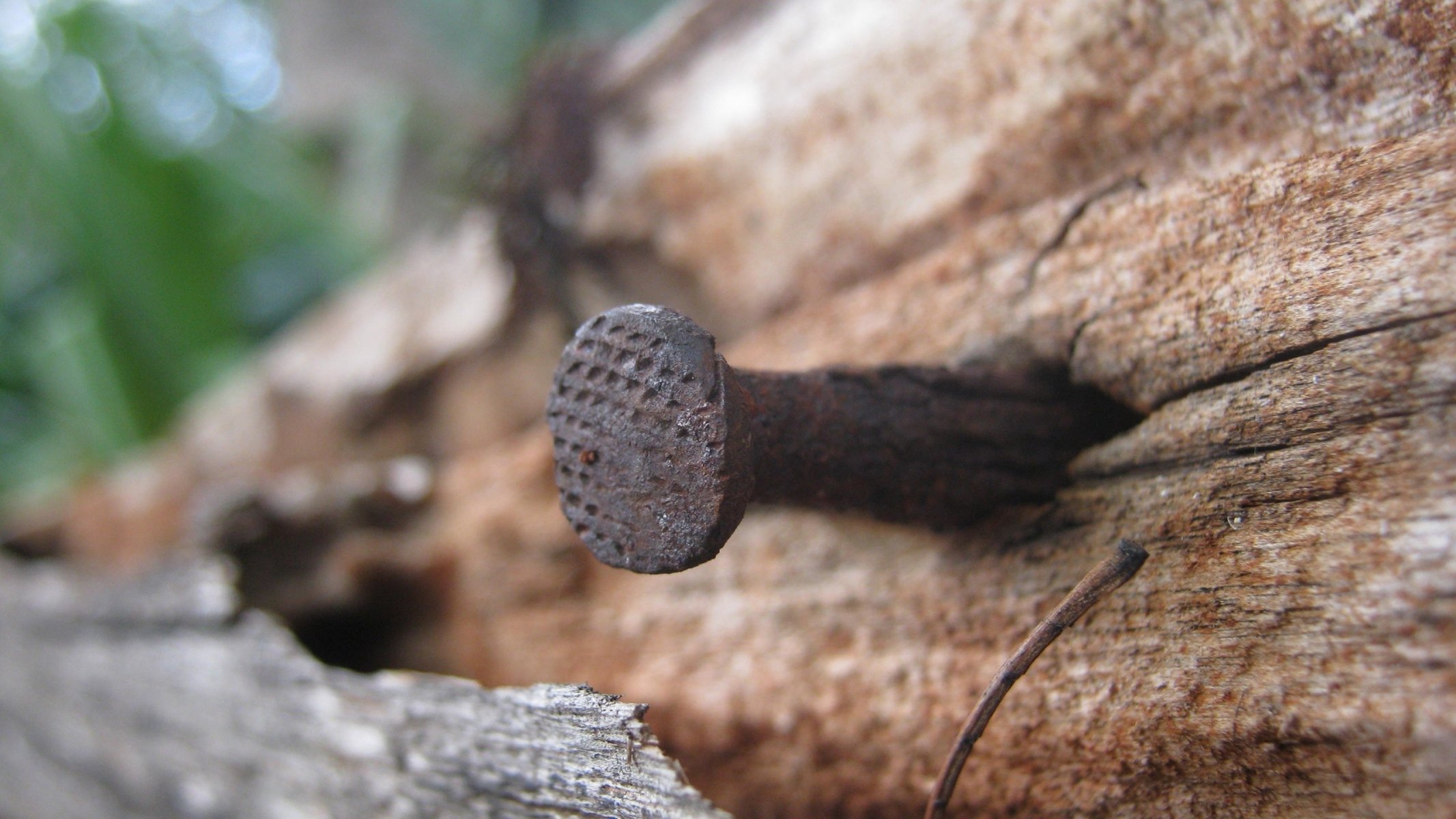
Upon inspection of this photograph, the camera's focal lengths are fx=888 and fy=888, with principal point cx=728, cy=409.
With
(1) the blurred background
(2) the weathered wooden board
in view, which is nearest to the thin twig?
(2) the weathered wooden board

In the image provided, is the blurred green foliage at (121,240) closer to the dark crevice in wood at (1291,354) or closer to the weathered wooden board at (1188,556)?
the weathered wooden board at (1188,556)

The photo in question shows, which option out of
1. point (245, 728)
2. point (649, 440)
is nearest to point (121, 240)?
point (245, 728)

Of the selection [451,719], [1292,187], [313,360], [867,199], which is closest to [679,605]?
[451,719]

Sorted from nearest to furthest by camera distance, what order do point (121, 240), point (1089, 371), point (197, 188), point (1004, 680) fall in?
point (1004, 680)
point (1089, 371)
point (121, 240)
point (197, 188)

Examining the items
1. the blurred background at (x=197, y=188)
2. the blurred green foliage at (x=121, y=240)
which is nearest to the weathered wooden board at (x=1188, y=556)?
the blurred background at (x=197, y=188)

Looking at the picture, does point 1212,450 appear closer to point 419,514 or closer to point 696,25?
point 696,25

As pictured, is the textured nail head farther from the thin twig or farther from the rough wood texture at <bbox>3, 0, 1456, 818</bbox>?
the rough wood texture at <bbox>3, 0, 1456, 818</bbox>

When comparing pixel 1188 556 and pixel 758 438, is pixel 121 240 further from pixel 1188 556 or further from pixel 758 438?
pixel 1188 556
